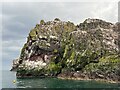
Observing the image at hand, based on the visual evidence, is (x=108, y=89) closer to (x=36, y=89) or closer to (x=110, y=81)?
(x=36, y=89)

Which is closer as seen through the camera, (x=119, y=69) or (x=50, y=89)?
(x=50, y=89)

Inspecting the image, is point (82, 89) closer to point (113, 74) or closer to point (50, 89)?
point (50, 89)

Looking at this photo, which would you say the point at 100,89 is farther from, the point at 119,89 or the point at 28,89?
the point at 28,89

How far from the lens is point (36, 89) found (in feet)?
482

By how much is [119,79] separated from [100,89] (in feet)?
186

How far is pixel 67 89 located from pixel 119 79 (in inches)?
2487

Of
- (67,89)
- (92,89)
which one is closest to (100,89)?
(92,89)

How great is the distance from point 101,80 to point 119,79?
12717mm

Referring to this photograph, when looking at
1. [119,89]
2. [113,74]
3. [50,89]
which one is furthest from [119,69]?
[50,89]

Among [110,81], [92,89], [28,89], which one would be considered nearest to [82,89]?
[92,89]

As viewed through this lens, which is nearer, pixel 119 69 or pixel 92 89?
pixel 92 89

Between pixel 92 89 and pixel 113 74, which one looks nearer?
pixel 92 89

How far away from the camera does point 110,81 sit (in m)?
195

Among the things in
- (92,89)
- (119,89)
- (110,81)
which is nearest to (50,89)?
(92,89)
